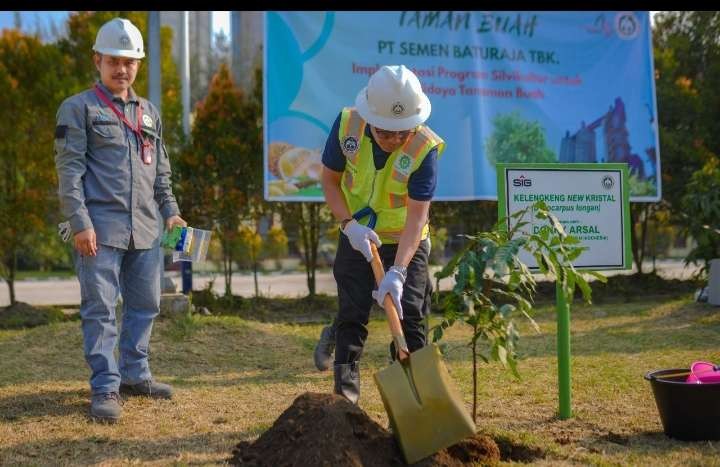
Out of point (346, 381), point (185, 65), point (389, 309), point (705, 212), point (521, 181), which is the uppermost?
point (185, 65)

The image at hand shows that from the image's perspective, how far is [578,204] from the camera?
15.0ft

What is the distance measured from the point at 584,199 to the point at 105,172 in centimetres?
254

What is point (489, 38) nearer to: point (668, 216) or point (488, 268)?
point (668, 216)

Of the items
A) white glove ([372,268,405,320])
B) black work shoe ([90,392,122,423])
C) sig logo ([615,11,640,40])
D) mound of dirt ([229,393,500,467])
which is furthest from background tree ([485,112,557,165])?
mound of dirt ([229,393,500,467])

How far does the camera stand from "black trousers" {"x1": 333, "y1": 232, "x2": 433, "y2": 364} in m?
4.22

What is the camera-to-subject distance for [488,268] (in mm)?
3750

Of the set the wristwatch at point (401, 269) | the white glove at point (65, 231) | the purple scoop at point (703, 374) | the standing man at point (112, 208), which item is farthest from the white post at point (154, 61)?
the purple scoop at point (703, 374)

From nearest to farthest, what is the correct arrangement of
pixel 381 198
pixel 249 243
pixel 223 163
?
pixel 381 198
pixel 223 163
pixel 249 243

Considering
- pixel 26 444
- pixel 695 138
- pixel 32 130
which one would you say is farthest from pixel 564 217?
pixel 695 138

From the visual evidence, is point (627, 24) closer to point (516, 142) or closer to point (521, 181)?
point (516, 142)

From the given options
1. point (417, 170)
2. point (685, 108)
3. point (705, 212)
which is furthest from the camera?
point (685, 108)

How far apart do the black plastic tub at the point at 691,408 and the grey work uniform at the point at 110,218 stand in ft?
8.89

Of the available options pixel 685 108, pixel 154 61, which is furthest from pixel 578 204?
pixel 685 108

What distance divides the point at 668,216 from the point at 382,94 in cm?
896
